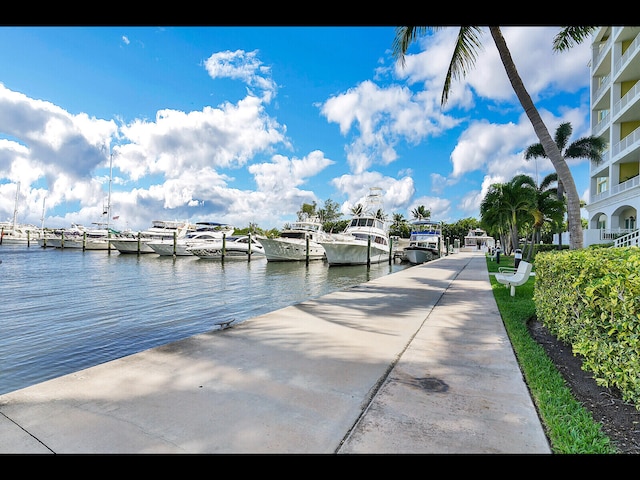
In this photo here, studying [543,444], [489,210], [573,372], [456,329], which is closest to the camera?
[543,444]

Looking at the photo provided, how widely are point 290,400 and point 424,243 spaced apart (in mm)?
35636

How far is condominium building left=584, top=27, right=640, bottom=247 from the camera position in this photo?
21.6 metres

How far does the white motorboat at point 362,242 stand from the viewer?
30.2 metres

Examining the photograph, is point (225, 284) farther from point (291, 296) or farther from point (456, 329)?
point (456, 329)

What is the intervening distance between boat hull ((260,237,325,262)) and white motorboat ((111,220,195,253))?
501 inches

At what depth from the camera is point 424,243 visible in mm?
36969

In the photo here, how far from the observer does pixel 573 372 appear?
13.5 feet

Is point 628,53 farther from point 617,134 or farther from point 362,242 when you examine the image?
point 362,242

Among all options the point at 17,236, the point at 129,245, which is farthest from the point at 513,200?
the point at 17,236

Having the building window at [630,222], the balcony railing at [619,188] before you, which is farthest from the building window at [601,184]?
the building window at [630,222]

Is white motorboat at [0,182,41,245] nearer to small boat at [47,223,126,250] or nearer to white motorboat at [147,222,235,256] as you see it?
small boat at [47,223,126,250]

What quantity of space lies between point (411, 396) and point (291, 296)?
35.3 ft

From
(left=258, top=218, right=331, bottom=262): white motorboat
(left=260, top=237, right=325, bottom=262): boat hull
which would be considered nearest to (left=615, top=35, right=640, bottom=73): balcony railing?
(left=258, top=218, right=331, bottom=262): white motorboat
